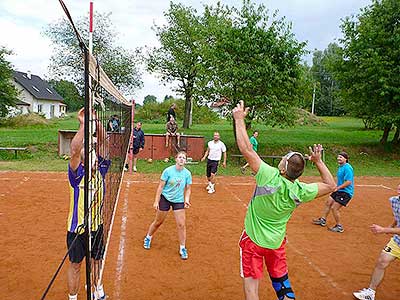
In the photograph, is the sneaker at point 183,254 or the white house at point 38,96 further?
the white house at point 38,96

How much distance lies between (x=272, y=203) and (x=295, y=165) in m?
0.45

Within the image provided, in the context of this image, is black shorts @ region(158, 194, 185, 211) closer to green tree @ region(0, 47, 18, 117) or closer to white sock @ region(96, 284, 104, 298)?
white sock @ region(96, 284, 104, 298)

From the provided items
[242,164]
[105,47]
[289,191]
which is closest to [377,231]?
[289,191]

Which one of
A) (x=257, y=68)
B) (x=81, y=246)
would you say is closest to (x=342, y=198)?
(x=81, y=246)

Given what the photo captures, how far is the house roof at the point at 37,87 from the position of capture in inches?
1994

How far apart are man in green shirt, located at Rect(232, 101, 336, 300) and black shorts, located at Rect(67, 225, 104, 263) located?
1764 mm

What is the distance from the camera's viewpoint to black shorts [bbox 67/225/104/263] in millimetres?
4395

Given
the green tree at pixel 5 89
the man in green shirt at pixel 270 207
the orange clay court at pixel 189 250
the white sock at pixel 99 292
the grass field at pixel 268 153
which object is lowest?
the orange clay court at pixel 189 250

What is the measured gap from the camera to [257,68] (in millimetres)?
18047

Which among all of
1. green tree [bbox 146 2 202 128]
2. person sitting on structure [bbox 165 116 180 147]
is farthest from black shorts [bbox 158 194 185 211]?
green tree [bbox 146 2 202 128]

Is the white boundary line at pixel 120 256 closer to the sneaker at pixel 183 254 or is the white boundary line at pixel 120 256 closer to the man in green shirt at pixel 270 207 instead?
the sneaker at pixel 183 254

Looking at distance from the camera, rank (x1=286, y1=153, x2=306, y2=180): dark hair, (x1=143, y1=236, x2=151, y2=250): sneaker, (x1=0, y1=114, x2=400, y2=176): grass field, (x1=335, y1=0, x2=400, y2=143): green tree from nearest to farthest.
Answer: (x1=286, y1=153, x2=306, y2=180): dark hair, (x1=143, y1=236, x2=151, y2=250): sneaker, (x1=0, y1=114, x2=400, y2=176): grass field, (x1=335, y1=0, x2=400, y2=143): green tree

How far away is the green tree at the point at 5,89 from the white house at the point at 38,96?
1523 centimetres

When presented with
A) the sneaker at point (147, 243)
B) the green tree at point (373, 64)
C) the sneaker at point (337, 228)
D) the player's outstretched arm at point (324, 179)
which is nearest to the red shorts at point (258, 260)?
the player's outstretched arm at point (324, 179)
